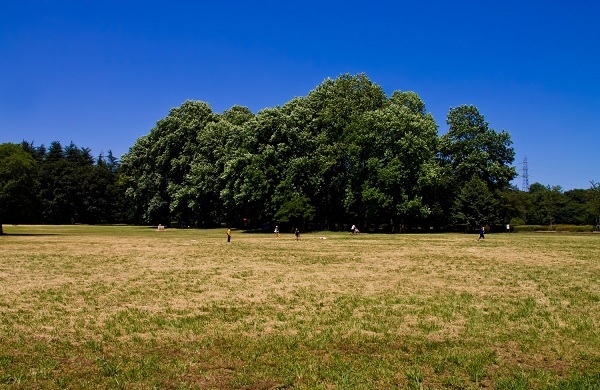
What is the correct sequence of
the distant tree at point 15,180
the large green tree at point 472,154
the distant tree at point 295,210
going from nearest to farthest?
the distant tree at point 15,180 → the distant tree at point 295,210 → the large green tree at point 472,154

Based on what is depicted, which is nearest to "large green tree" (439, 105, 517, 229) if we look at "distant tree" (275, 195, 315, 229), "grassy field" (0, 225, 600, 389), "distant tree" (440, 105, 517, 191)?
"distant tree" (440, 105, 517, 191)

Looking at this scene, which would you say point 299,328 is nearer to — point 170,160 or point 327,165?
point 327,165

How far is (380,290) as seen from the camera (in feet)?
59.0

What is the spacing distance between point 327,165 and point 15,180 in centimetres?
3833

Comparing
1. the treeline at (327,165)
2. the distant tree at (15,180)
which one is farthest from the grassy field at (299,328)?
the treeline at (327,165)

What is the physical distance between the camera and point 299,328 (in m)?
12.2

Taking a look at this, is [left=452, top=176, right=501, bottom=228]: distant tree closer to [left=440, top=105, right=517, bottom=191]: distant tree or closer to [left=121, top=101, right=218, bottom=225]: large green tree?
[left=440, top=105, right=517, bottom=191]: distant tree

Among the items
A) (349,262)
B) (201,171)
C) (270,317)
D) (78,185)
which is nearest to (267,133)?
(201,171)

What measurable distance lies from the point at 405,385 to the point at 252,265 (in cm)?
1840

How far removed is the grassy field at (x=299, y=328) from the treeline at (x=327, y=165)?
4081 centimetres

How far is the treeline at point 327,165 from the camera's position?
6438cm

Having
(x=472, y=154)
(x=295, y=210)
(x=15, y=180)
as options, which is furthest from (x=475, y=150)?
(x=15, y=180)

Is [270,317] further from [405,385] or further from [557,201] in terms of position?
[557,201]

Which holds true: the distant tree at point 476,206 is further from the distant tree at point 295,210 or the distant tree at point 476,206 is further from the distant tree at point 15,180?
the distant tree at point 15,180
